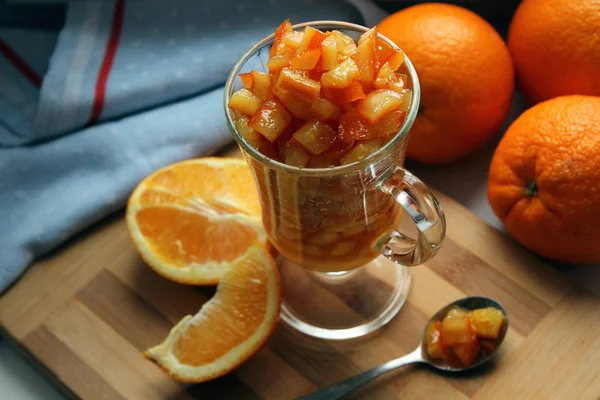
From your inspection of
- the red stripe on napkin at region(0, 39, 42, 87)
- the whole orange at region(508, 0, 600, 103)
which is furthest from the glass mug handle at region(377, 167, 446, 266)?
the red stripe on napkin at region(0, 39, 42, 87)

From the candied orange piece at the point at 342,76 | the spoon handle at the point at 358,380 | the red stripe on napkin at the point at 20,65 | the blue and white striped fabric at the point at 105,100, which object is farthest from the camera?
the red stripe on napkin at the point at 20,65

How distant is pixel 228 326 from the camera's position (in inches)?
42.1

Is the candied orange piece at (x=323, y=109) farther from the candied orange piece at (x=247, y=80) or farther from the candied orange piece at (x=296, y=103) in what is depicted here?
the candied orange piece at (x=247, y=80)

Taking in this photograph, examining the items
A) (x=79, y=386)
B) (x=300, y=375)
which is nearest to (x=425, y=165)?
(x=300, y=375)

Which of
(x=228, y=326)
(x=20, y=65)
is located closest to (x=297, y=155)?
(x=228, y=326)


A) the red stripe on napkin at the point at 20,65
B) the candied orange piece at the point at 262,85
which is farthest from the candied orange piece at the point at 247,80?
the red stripe on napkin at the point at 20,65

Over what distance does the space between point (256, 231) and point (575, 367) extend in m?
0.55

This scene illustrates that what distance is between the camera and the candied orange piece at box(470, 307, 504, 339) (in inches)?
41.2

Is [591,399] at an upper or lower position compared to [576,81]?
lower

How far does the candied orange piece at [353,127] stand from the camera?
835mm

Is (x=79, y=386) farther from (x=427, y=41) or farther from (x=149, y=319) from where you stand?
(x=427, y=41)

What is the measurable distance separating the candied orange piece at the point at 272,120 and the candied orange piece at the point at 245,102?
0.10 feet

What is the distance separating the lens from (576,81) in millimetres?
1188

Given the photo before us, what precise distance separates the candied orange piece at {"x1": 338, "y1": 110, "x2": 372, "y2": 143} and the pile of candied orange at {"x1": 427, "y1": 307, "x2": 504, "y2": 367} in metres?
0.38
